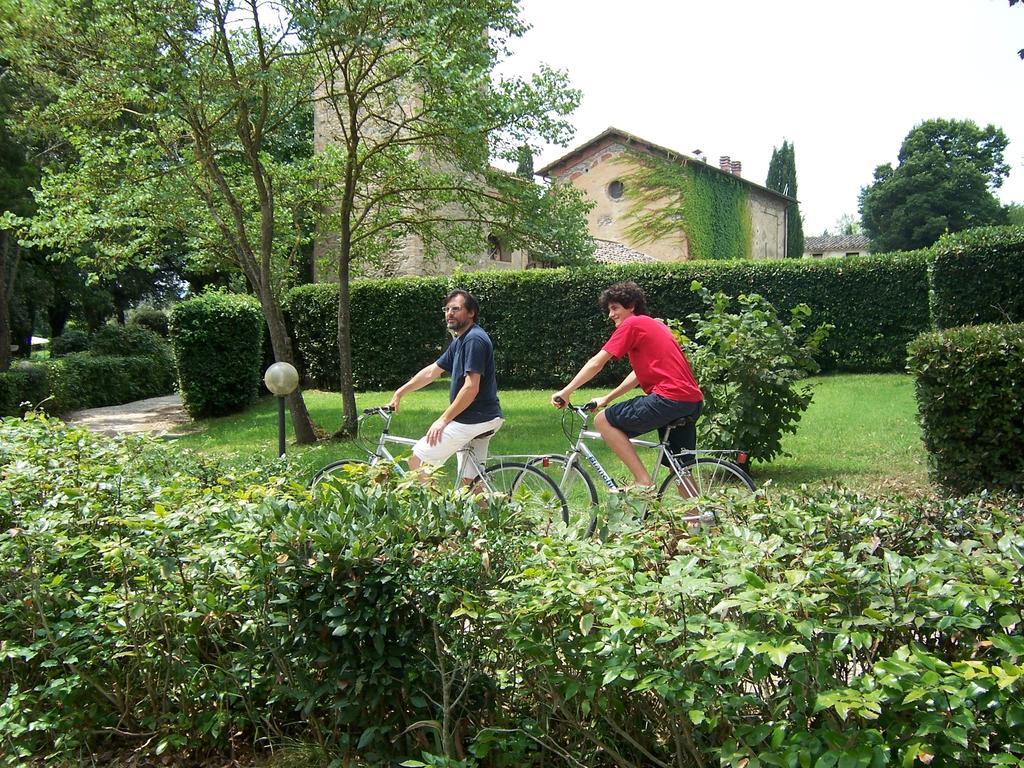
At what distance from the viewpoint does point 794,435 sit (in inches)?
386

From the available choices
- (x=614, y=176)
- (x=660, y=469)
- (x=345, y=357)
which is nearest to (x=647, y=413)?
(x=660, y=469)

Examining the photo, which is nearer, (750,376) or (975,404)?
(975,404)

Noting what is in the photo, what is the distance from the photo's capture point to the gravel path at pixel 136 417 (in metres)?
17.3

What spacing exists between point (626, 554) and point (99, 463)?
3.37 m

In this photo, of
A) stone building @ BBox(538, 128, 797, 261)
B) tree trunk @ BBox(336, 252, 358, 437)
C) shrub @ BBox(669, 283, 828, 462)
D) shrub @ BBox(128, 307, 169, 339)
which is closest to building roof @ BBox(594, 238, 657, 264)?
stone building @ BBox(538, 128, 797, 261)

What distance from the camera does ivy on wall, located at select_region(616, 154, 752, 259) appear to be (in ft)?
120

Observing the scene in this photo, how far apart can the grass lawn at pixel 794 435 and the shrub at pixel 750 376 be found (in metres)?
0.58

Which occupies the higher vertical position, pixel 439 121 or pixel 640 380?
pixel 439 121

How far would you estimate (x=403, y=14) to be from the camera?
10633 millimetres

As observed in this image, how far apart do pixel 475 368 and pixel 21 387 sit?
47.7 feet

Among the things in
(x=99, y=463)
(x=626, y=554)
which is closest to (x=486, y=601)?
(x=626, y=554)

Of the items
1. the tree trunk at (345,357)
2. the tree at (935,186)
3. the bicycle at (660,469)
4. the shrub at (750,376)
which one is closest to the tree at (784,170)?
the tree at (935,186)

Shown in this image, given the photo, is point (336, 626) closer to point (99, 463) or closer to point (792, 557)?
point (792, 557)

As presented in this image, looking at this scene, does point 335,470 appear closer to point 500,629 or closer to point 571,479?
point 571,479
